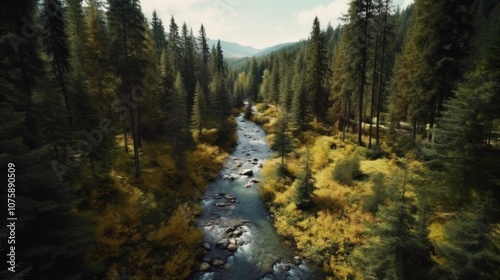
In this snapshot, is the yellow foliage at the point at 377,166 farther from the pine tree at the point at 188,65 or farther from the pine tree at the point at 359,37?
the pine tree at the point at 188,65

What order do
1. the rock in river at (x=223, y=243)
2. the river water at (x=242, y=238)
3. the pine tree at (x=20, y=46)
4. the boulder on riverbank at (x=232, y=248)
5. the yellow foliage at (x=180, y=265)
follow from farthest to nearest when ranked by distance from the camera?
1. the rock in river at (x=223, y=243)
2. the boulder on riverbank at (x=232, y=248)
3. the river water at (x=242, y=238)
4. the yellow foliage at (x=180, y=265)
5. the pine tree at (x=20, y=46)

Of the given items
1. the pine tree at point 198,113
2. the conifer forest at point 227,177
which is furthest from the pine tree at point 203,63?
the conifer forest at point 227,177

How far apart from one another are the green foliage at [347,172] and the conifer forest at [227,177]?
0.14 meters

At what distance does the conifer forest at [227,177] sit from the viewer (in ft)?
30.2

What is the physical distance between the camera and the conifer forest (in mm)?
9203

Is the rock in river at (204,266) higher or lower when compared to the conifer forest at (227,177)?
lower

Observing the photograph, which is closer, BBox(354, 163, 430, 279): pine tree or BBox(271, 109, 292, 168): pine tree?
BBox(354, 163, 430, 279): pine tree

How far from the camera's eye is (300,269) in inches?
635

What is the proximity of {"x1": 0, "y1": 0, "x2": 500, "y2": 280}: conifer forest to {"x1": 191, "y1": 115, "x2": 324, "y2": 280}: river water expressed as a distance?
0.12 m

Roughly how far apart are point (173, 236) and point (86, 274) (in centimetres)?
799

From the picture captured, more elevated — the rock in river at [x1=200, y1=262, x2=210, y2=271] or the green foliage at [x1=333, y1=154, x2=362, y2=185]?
the green foliage at [x1=333, y1=154, x2=362, y2=185]

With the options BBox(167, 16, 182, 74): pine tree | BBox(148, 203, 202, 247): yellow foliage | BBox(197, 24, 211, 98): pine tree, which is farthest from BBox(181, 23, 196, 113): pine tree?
BBox(148, 203, 202, 247): yellow foliage

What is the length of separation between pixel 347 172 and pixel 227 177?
13807 mm

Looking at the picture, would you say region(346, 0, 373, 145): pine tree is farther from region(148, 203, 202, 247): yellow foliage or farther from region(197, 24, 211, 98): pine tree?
region(197, 24, 211, 98): pine tree
